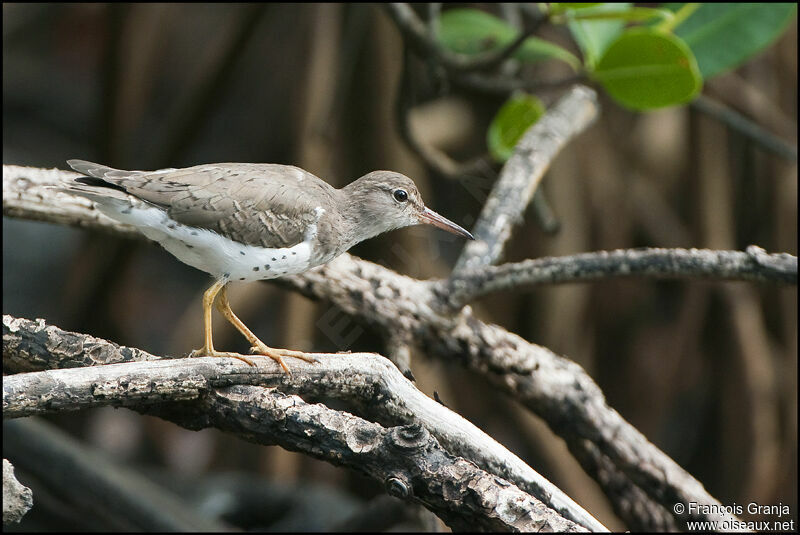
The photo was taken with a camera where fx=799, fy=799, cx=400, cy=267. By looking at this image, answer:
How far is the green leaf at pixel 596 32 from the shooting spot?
9.78ft

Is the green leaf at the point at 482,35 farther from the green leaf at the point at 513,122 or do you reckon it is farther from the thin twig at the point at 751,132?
the thin twig at the point at 751,132

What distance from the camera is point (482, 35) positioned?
11.0ft

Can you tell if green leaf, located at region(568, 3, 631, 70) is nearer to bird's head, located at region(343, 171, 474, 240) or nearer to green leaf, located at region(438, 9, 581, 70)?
green leaf, located at region(438, 9, 581, 70)

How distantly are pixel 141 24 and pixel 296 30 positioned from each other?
1.42 meters

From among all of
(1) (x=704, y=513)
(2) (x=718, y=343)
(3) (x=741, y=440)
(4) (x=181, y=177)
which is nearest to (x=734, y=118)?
(2) (x=718, y=343)

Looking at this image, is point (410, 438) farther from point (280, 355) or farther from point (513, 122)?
point (513, 122)

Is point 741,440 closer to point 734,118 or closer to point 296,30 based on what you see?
point 734,118

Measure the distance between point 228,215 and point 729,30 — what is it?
2136mm

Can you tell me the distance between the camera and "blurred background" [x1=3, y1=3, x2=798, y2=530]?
172 inches

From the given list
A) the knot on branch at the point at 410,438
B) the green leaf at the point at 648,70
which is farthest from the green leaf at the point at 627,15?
the knot on branch at the point at 410,438

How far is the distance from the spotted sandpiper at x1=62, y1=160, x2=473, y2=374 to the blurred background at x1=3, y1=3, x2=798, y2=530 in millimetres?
1765

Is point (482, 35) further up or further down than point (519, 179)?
further up

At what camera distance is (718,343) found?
483cm

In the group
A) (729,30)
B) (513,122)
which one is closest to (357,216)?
(513,122)
